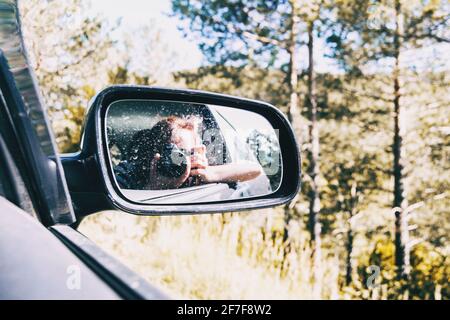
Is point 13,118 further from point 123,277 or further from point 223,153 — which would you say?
point 223,153

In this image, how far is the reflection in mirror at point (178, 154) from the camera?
1463 mm

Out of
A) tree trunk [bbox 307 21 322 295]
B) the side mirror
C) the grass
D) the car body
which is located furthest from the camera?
tree trunk [bbox 307 21 322 295]

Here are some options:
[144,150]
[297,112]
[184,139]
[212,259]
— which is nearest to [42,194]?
[144,150]

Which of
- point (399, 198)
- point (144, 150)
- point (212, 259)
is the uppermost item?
point (144, 150)

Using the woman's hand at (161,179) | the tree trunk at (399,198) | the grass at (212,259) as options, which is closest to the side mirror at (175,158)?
the woman's hand at (161,179)

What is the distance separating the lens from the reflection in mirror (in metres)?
1.46

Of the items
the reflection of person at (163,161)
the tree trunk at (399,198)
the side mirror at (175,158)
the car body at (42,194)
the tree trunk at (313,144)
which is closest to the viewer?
the car body at (42,194)

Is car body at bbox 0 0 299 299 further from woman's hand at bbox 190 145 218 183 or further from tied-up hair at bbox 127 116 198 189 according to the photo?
woman's hand at bbox 190 145 218 183

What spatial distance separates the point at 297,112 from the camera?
19.0 metres

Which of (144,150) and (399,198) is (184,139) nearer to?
(144,150)

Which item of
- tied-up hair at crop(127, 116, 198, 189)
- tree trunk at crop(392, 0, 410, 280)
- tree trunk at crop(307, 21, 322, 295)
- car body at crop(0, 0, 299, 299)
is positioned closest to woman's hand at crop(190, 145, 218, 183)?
tied-up hair at crop(127, 116, 198, 189)

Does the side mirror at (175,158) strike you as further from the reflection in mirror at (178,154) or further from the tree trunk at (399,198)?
the tree trunk at (399,198)

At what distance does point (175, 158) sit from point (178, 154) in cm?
2

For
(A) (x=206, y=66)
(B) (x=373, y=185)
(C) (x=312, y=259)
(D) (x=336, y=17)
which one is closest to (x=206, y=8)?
(A) (x=206, y=66)
